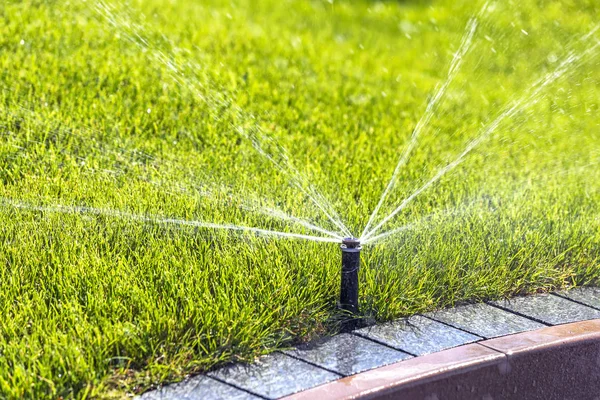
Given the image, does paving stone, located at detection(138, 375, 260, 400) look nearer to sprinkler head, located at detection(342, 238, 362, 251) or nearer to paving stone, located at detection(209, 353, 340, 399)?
paving stone, located at detection(209, 353, 340, 399)

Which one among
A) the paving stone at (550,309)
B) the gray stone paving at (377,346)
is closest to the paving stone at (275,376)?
the gray stone paving at (377,346)

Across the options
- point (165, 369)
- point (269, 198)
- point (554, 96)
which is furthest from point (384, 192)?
point (554, 96)

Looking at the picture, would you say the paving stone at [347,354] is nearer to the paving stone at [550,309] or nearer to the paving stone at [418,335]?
the paving stone at [418,335]

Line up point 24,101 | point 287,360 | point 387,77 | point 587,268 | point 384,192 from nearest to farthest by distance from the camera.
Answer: point 287,360 → point 587,268 → point 384,192 → point 24,101 → point 387,77

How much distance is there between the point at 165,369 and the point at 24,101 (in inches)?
119

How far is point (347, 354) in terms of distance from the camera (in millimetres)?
2836

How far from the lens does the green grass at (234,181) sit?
2.87 meters

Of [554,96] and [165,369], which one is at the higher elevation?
[554,96]

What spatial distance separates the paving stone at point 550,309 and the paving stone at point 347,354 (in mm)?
735

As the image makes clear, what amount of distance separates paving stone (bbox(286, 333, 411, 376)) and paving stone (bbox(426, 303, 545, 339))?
39 centimetres

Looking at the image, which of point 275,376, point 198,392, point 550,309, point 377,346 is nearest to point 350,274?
point 377,346

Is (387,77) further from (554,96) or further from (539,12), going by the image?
(539,12)

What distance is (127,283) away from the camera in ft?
10.1

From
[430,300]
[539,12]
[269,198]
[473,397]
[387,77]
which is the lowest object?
[473,397]
